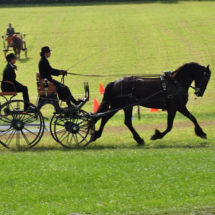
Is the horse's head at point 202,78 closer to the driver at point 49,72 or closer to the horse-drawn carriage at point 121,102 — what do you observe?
the horse-drawn carriage at point 121,102

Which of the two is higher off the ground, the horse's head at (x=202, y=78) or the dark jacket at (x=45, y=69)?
the dark jacket at (x=45, y=69)

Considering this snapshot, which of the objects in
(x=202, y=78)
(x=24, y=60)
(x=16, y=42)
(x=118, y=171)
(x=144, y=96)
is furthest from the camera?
(x=24, y=60)

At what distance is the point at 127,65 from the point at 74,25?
553 inches

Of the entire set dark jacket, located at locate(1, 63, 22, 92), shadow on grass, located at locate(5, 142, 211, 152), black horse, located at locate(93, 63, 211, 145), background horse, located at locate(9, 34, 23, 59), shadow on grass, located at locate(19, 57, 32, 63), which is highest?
dark jacket, located at locate(1, 63, 22, 92)

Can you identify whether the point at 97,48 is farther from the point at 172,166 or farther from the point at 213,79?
the point at 172,166

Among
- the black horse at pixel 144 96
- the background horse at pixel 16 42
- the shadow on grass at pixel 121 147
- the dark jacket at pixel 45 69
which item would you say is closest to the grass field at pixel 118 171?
the shadow on grass at pixel 121 147

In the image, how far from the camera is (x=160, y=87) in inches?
466

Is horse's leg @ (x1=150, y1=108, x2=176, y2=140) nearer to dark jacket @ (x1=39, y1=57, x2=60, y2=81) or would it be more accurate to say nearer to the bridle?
the bridle

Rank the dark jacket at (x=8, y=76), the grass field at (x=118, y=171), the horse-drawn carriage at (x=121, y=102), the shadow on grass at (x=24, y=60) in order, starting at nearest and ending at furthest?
the grass field at (x=118, y=171) → the dark jacket at (x=8, y=76) → the horse-drawn carriage at (x=121, y=102) → the shadow on grass at (x=24, y=60)

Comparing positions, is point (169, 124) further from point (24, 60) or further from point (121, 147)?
point (24, 60)

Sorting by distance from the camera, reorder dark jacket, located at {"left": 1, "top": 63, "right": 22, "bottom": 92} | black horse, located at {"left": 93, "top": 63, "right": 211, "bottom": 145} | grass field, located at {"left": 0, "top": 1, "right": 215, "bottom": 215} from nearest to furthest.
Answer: grass field, located at {"left": 0, "top": 1, "right": 215, "bottom": 215}, dark jacket, located at {"left": 1, "top": 63, "right": 22, "bottom": 92}, black horse, located at {"left": 93, "top": 63, "right": 211, "bottom": 145}

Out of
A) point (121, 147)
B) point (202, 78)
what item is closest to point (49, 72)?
point (121, 147)

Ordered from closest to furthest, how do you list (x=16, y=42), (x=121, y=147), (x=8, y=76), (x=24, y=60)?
(x=8, y=76), (x=121, y=147), (x=16, y=42), (x=24, y=60)

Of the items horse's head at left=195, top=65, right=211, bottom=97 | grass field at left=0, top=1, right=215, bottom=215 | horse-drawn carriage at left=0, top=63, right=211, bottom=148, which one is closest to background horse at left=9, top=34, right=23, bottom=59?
grass field at left=0, top=1, right=215, bottom=215
